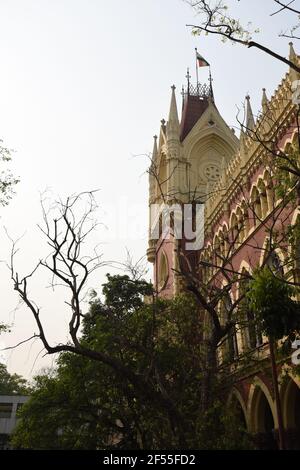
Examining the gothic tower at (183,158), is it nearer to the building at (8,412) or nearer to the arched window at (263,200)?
the arched window at (263,200)

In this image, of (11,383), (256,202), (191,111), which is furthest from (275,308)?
(11,383)

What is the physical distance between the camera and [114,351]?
13.4m

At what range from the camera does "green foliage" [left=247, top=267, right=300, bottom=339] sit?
6207 mm

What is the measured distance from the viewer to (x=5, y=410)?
4175 centimetres

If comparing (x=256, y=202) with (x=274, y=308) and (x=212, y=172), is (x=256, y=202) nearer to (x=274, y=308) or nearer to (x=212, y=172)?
(x=274, y=308)

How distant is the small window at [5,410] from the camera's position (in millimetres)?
41450

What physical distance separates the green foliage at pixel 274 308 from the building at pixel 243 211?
2325 mm

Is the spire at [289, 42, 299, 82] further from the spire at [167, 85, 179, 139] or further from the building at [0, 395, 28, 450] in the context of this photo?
the building at [0, 395, 28, 450]

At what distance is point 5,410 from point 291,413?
1431 inches

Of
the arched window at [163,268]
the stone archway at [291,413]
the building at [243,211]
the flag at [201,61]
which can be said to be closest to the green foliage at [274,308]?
the building at [243,211]

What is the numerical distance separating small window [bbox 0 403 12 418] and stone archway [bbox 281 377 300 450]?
35.3 meters

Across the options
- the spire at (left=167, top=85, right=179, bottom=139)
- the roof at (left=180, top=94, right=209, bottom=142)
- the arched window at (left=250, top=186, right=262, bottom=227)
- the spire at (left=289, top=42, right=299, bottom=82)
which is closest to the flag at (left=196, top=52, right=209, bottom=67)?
the spire at (left=167, top=85, right=179, bottom=139)
